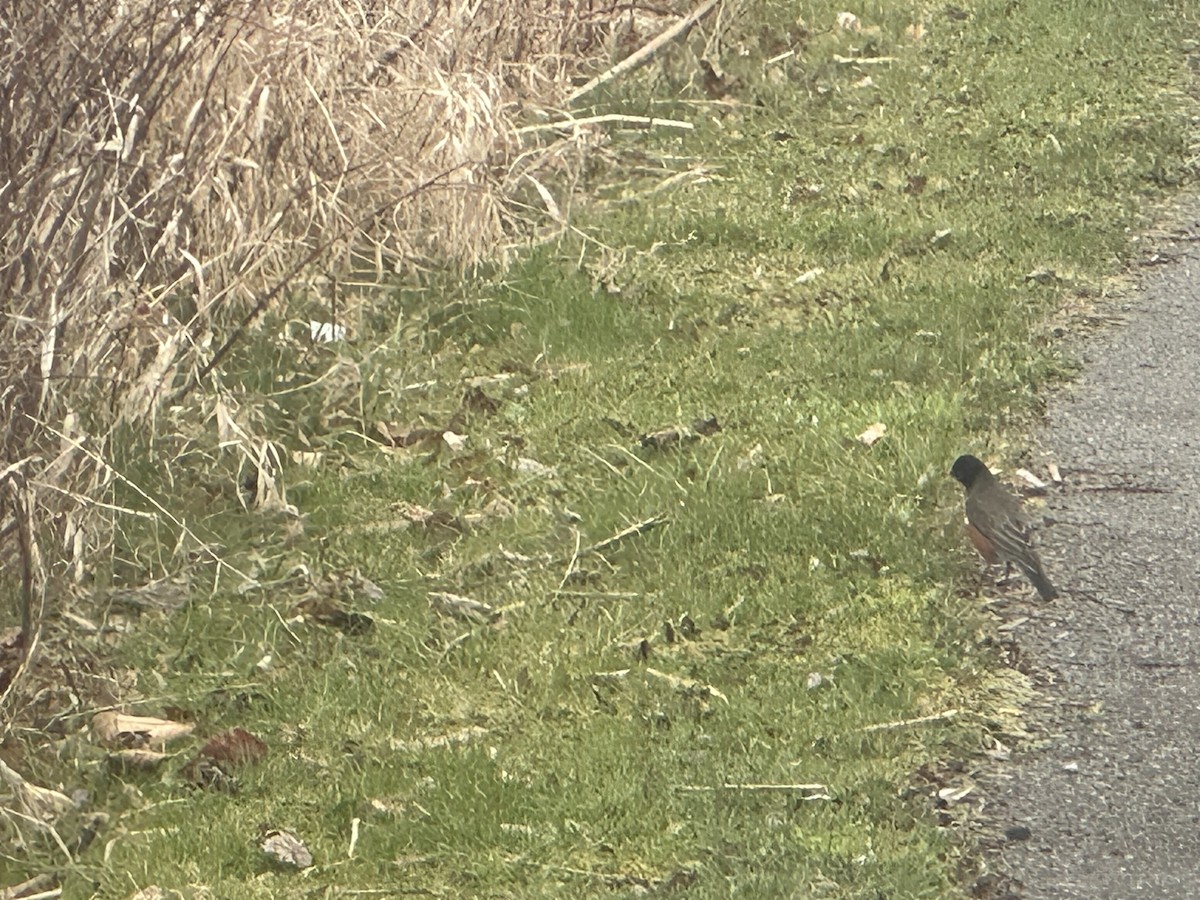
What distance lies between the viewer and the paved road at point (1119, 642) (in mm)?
4672

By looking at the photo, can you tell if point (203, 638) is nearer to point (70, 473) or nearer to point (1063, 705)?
point (70, 473)

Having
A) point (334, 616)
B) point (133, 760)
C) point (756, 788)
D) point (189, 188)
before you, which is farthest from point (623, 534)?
point (189, 188)

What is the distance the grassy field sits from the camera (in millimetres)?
4961

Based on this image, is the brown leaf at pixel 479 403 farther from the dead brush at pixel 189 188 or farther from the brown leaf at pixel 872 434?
the brown leaf at pixel 872 434

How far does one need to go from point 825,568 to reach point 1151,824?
4.75 feet

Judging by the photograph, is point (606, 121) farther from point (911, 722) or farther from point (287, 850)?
point (287, 850)

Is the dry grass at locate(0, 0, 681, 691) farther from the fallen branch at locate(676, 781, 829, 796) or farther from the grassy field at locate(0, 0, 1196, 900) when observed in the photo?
the fallen branch at locate(676, 781, 829, 796)

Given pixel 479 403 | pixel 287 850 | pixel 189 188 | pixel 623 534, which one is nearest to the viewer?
pixel 287 850

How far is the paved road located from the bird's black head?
280 millimetres

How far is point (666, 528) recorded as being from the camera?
6227 millimetres

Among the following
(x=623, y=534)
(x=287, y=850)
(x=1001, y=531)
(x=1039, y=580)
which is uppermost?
(x=1001, y=531)

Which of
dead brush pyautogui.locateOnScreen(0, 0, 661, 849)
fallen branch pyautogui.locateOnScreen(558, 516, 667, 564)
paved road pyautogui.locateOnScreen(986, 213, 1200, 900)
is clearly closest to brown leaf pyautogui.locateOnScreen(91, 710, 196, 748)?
dead brush pyautogui.locateOnScreen(0, 0, 661, 849)

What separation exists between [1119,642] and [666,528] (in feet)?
4.57

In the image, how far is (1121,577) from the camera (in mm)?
5812
